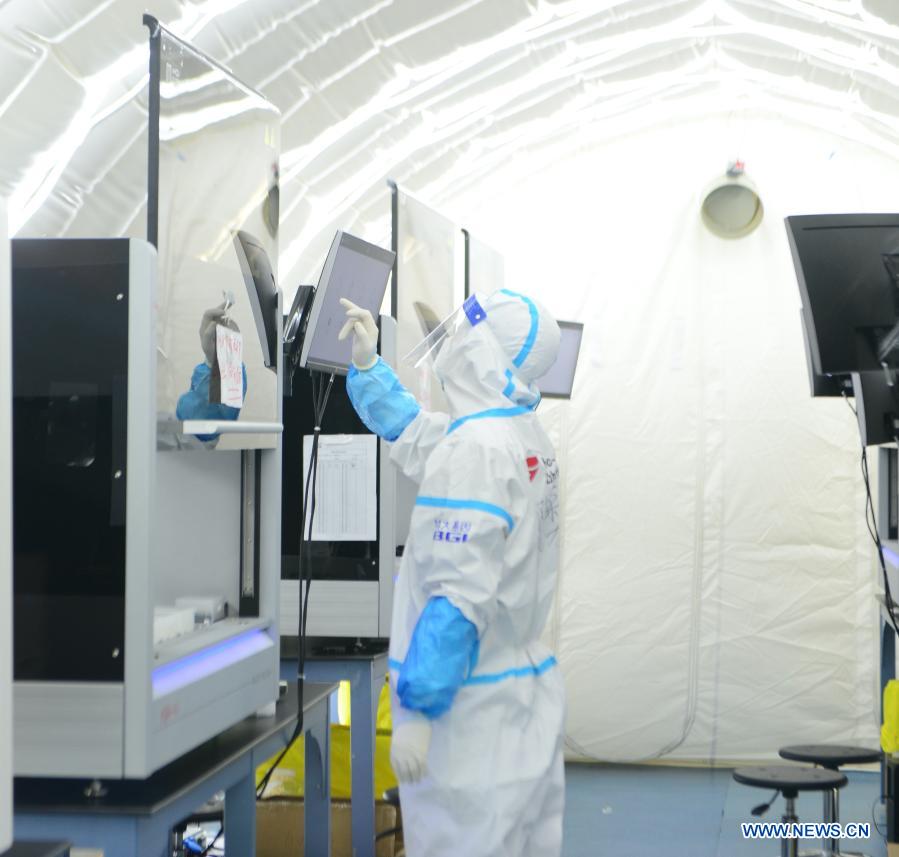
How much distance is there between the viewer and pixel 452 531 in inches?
94.4

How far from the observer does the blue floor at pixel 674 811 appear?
4406mm

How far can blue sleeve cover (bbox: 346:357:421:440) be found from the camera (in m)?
2.88

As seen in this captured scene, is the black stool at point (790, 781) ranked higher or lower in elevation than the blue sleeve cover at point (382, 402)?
lower

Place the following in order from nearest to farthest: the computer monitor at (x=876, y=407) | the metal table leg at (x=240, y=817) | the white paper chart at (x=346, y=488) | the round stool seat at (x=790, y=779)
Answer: the metal table leg at (x=240, y=817), the computer monitor at (x=876, y=407), the white paper chart at (x=346, y=488), the round stool seat at (x=790, y=779)

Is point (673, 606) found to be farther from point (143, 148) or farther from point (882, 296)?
point (143, 148)

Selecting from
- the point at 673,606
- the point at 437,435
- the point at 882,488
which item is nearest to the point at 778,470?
the point at 673,606

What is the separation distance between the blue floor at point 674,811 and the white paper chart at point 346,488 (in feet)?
5.49

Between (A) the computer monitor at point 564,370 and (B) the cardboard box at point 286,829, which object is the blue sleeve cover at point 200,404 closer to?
(B) the cardboard box at point 286,829

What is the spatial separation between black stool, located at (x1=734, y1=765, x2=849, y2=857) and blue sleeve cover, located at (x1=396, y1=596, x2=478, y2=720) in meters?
1.58

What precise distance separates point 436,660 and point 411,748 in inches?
7.1

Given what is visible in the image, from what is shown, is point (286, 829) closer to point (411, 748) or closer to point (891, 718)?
point (411, 748)

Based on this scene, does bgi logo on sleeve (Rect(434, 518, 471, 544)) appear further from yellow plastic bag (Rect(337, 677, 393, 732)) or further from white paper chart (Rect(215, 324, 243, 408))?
yellow plastic bag (Rect(337, 677, 393, 732))

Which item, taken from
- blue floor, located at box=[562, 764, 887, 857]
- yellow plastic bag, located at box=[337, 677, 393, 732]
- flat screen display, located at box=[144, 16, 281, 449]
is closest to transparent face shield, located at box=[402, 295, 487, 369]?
flat screen display, located at box=[144, 16, 281, 449]

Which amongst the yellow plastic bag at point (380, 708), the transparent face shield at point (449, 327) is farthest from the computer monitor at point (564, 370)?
the transparent face shield at point (449, 327)
